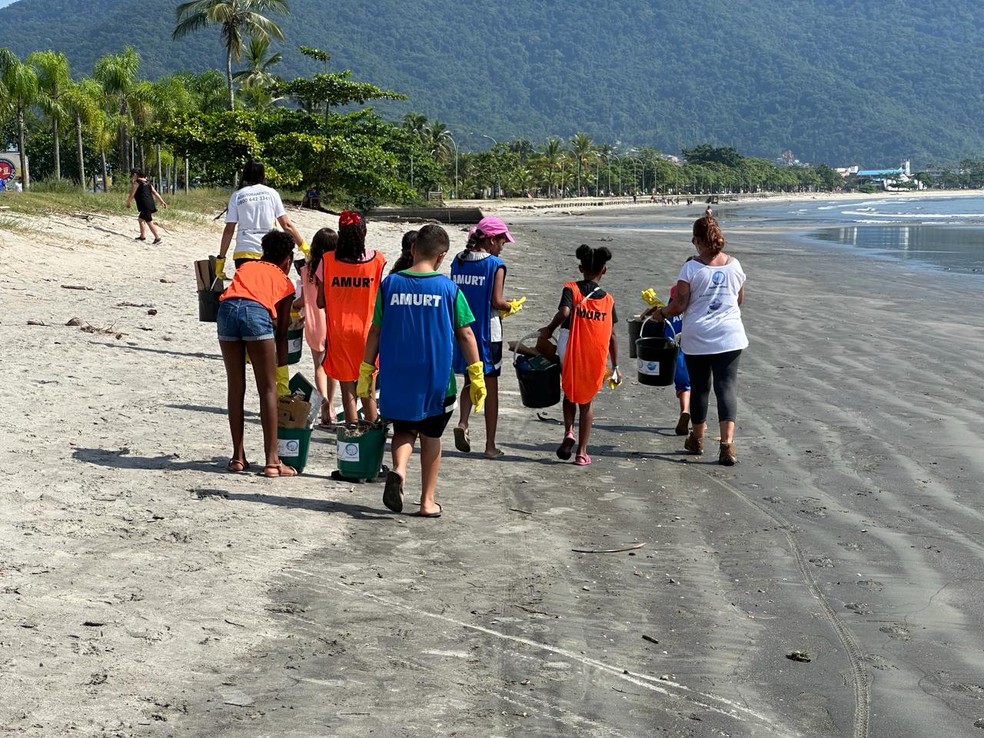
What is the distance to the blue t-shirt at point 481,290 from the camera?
7.79 m

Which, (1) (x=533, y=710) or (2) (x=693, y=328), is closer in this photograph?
(1) (x=533, y=710)

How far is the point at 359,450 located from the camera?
6.84 metres

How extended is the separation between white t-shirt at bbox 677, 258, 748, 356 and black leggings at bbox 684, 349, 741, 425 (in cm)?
9

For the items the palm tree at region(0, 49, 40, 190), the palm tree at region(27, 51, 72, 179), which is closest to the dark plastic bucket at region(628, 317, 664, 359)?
the palm tree at region(0, 49, 40, 190)

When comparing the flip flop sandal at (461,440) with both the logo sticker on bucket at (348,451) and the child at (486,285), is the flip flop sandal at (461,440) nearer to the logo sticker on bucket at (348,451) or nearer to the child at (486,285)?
the child at (486,285)

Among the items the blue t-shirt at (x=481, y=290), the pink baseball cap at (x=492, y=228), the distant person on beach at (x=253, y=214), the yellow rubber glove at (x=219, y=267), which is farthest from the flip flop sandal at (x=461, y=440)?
the yellow rubber glove at (x=219, y=267)

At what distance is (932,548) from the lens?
613 centimetres

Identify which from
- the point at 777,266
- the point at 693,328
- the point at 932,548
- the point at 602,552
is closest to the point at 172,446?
the point at 602,552

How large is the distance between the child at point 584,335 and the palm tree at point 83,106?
57819 mm

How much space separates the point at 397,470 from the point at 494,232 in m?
2.28

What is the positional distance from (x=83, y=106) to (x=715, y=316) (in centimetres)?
6069

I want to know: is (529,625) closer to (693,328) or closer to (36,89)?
(693,328)

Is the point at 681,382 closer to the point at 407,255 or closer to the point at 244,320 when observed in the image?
the point at 407,255

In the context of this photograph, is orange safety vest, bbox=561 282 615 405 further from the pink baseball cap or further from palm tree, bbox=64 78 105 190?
palm tree, bbox=64 78 105 190
